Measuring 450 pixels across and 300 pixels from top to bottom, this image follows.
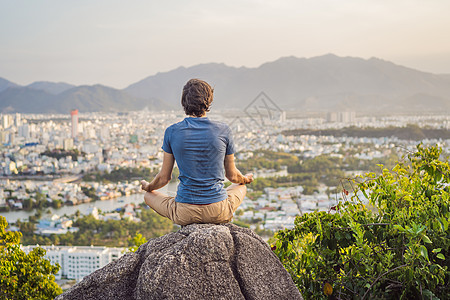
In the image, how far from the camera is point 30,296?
2.91 m

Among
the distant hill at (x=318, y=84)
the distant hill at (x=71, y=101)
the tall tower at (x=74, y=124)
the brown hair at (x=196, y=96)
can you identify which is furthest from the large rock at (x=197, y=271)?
the distant hill at (x=71, y=101)

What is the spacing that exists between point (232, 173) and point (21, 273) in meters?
1.61

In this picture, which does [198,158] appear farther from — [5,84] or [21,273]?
[5,84]

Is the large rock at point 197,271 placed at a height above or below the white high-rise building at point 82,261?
above

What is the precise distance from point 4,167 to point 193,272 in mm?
26018

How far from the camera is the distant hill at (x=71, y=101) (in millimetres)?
52781

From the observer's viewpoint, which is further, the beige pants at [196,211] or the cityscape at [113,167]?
the cityscape at [113,167]

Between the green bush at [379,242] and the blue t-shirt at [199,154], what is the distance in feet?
1.38

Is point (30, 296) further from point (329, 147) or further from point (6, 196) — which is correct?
point (329, 147)

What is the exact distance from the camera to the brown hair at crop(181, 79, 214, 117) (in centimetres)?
199

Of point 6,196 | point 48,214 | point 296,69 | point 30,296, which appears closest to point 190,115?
point 30,296

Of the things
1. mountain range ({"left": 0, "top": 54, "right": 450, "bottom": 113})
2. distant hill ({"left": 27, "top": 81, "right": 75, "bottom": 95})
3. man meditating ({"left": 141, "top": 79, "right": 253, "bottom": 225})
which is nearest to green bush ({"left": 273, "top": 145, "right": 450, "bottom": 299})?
man meditating ({"left": 141, "top": 79, "right": 253, "bottom": 225})

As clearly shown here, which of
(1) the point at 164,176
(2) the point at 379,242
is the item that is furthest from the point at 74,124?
(2) the point at 379,242

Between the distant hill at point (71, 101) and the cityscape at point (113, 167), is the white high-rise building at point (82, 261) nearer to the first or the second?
the cityscape at point (113, 167)
